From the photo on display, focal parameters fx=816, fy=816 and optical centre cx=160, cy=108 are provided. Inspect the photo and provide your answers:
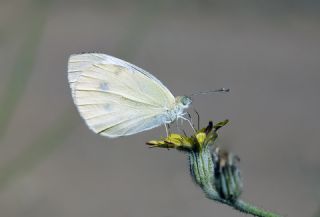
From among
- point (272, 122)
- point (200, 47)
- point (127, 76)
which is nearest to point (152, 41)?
point (200, 47)

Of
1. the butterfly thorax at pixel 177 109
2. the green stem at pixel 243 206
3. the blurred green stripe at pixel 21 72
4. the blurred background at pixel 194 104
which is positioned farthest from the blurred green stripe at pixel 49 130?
the green stem at pixel 243 206

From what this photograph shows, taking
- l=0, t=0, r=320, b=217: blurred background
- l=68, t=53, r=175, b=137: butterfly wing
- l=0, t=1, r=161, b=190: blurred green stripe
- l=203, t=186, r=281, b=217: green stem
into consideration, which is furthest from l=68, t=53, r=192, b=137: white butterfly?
l=203, t=186, r=281, b=217: green stem

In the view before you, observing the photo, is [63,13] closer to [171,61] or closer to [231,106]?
[171,61]

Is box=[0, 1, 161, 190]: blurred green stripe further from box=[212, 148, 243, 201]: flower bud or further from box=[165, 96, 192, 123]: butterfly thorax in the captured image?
box=[212, 148, 243, 201]: flower bud

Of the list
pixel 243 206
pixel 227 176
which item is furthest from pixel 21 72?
pixel 243 206

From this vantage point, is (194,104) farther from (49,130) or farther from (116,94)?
(49,130)
